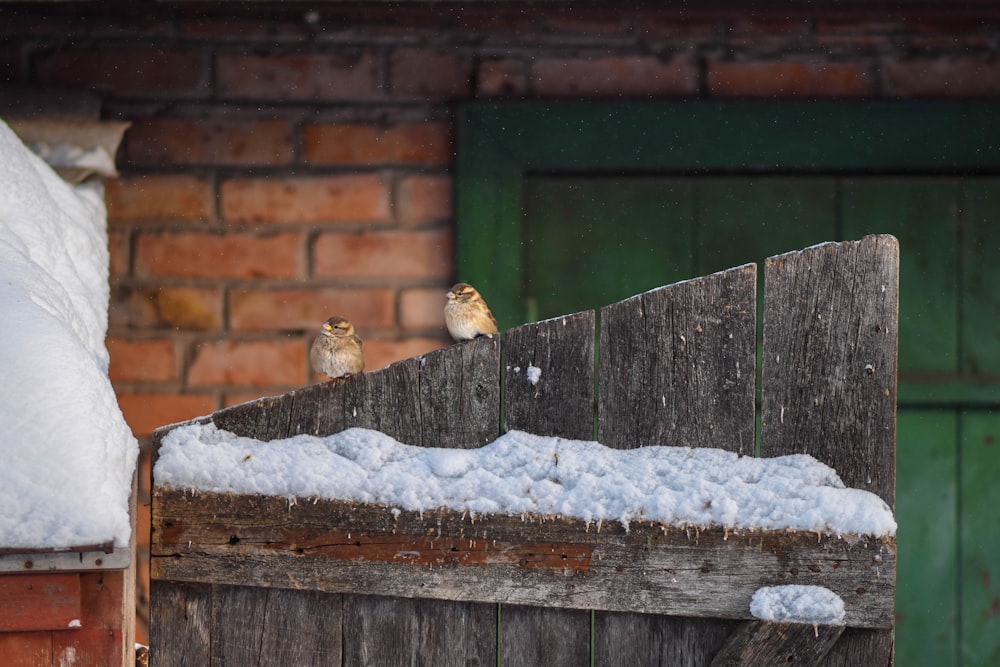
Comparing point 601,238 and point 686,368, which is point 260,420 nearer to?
point 686,368

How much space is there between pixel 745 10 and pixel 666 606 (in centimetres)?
161

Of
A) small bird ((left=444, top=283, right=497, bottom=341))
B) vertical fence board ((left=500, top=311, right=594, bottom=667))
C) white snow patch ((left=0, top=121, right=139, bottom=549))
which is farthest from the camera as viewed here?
small bird ((left=444, top=283, right=497, bottom=341))

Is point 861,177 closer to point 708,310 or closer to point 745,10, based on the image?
point 745,10

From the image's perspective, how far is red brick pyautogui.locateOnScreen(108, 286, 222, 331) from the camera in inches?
106

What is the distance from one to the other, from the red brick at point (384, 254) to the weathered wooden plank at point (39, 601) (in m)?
1.28

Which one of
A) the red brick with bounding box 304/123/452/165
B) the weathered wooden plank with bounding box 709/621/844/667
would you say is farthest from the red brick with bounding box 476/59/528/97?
the weathered wooden plank with bounding box 709/621/844/667

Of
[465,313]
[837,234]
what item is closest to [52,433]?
[465,313]

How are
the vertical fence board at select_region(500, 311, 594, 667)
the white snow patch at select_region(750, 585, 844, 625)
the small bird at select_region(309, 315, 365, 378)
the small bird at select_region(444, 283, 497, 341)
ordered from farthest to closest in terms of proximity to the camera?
the small bird at select_region(444, 283, 497, 341)
the small bird at select_region(309, 315, 365, 378)
the vertical fence board at select_region(500, 311, 594, 667)
the white snow patch at select_region(750, 585, 844, 625)

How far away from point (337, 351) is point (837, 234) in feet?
4.38

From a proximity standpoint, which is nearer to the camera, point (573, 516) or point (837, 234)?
point (573, 516)

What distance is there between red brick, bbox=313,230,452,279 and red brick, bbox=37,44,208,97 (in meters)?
0.54

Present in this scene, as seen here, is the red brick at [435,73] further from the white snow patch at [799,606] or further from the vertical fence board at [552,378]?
the white snow patch at [799,606]

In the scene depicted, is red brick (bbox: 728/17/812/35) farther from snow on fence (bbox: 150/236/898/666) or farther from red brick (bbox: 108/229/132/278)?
red brick (bbox: 108/229/132/278)

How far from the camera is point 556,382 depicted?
1.79m
